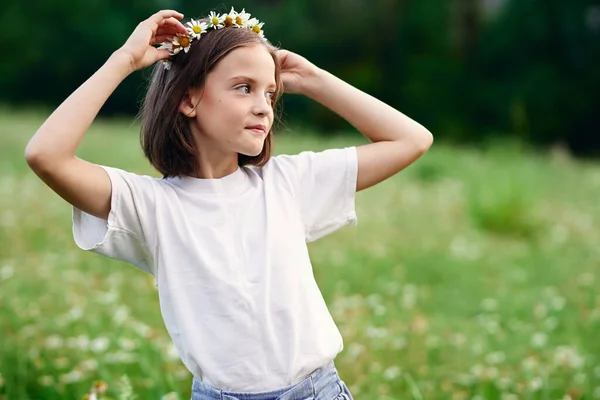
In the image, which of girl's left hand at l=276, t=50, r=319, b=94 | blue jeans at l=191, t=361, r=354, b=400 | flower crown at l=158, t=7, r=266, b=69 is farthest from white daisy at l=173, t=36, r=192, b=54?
blue jeans at l=191, t=361, r=354, b=400

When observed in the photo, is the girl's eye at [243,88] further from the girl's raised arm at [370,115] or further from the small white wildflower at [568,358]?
the small white wildflower at [568,358]

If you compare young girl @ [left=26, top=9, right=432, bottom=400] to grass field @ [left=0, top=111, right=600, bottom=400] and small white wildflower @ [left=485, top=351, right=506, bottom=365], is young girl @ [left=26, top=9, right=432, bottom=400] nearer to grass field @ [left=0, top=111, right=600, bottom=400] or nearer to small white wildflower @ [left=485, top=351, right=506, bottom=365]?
grass field @ [left=0, top=111, right=600, bottom=400]

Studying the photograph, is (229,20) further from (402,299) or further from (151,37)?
(402,299)

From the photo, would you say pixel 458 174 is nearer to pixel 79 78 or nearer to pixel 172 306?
pixel 172 306

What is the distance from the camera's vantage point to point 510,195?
6.29 metres

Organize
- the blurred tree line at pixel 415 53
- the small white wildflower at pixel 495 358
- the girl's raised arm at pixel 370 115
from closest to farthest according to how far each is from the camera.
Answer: the girl's raised arm at pixel 370 115
the small white wildflower at pixel 495 358
the blurred tree line at pixel 415 53

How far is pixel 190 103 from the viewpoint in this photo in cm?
173

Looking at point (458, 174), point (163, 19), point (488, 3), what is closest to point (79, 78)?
point (488, 3)

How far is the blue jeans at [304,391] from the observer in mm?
1593

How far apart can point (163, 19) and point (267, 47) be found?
8.9 inches

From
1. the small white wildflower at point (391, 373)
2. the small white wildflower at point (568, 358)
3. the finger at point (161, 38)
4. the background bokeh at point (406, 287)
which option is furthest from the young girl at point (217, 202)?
the small white wildflower at point (568, 358)

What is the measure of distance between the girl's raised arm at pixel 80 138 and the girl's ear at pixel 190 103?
11 cm

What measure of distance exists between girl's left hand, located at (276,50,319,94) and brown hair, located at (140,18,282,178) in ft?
0.31

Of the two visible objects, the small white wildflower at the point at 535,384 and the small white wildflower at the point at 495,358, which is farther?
the small white wildflower at the point at 495,358
